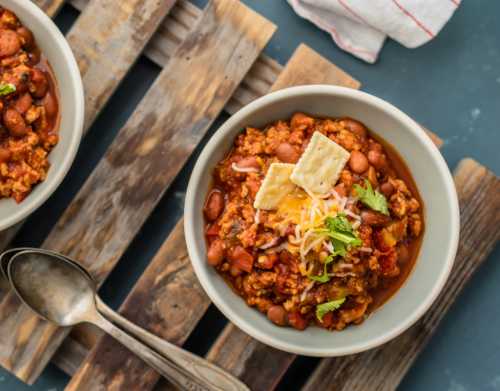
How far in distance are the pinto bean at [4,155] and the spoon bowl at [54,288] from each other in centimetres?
46

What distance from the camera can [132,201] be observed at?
2924 millimetres

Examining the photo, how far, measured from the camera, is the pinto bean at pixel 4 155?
8.44ft

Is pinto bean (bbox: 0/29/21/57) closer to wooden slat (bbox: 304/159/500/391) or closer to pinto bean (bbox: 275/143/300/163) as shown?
pinto bean (bbox: 275/143/300/163)

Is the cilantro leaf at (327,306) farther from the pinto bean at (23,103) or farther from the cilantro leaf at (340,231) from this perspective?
the pinto bean at (23,103)

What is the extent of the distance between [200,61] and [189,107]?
0.20 m

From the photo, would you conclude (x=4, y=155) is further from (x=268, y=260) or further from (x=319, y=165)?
(x=319, y=165)

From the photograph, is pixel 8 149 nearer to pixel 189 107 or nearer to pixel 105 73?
pixel 105 73

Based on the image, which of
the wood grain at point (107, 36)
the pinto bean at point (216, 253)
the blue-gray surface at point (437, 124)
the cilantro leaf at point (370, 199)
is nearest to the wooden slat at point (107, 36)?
the wood grain at point (107, 36)

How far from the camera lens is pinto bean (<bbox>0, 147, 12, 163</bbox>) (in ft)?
8.44

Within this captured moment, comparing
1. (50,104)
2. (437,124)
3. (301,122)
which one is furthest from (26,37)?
(437,124)

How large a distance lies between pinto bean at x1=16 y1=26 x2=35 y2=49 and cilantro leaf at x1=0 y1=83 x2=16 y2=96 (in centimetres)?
22

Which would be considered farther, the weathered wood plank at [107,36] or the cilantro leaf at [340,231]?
the weathered wood plank at [107,36]

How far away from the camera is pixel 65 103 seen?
2.72 metres

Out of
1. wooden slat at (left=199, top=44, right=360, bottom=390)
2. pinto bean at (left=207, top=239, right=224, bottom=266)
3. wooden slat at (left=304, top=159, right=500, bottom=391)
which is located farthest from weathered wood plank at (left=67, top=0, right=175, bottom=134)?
wooden slat at (left=304, top=159, right=500, bottom=391)
